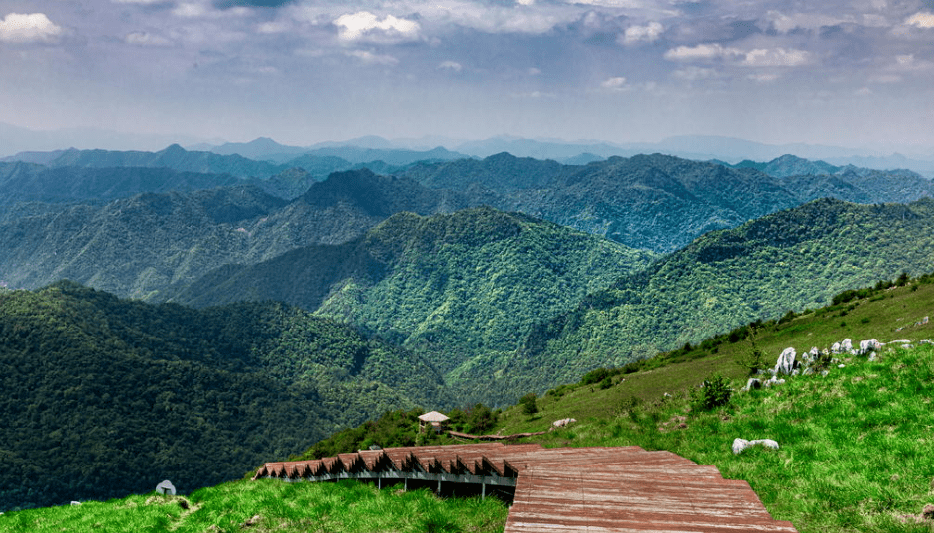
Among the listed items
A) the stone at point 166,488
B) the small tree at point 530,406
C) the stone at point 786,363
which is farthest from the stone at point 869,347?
the small tree at point 530,406

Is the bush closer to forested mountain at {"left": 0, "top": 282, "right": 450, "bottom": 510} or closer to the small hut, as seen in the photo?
the small hut

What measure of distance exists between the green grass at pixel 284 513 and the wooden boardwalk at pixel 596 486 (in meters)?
0.84

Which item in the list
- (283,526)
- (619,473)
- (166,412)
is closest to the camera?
(619,473)

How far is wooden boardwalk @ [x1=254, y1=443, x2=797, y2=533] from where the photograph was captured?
9984mm

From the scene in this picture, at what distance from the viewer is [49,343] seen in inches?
5910

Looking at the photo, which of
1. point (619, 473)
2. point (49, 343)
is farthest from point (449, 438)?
point (49, 343)

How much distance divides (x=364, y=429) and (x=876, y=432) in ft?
216

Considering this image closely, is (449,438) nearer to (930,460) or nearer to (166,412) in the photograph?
(930,460)

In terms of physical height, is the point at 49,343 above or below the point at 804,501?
below

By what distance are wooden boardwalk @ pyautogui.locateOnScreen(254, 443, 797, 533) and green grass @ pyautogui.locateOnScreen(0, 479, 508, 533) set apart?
837 mm

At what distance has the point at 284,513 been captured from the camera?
16.5 metres

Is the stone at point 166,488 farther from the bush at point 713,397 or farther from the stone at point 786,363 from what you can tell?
the stone at point 786,363

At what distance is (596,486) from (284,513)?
9828mm

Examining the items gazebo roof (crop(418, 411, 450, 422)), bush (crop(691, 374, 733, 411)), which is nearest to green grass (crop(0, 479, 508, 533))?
bush (crop(691, 374, 733, 411))
